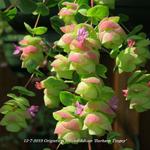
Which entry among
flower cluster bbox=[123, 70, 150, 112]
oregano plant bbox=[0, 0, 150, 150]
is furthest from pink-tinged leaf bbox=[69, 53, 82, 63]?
flower cluster bbox=[123, 70, 150, 112]

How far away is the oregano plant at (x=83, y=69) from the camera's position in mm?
681

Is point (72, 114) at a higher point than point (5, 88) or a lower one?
higher

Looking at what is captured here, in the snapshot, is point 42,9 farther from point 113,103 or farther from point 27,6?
point 113,103

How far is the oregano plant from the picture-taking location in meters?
0.68


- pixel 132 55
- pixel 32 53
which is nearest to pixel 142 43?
pixel 132 55

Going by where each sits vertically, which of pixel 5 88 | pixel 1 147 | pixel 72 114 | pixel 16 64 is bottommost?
pixel 1 147

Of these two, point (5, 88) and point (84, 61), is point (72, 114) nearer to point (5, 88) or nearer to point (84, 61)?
point (84, 61)

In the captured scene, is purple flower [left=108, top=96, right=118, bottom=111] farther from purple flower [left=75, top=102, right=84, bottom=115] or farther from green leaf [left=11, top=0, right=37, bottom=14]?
green leaf [left=11, top=0, right=37, bottom=14]

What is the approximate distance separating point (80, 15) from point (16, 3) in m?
0.12

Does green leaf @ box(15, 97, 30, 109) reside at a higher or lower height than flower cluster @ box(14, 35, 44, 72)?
lower

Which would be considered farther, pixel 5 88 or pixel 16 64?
pixel 5 88

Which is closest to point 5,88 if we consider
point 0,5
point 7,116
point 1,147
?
point 1,147

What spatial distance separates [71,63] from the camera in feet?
2.25

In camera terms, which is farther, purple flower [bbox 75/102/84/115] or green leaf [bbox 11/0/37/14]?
green leaf [bbox 11/0/37/14]
